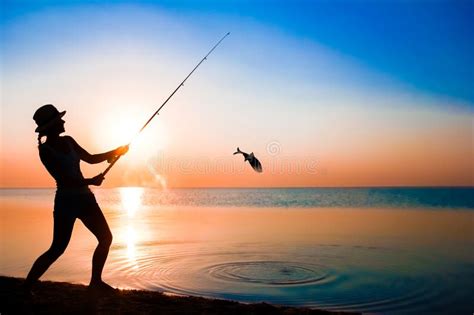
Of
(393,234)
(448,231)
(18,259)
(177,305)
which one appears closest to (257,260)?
(177,305)

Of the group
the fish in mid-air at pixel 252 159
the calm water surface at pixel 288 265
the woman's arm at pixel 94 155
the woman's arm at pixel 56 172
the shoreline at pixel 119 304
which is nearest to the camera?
the shoreline at pixel 119 304

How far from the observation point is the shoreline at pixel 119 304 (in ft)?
16.4

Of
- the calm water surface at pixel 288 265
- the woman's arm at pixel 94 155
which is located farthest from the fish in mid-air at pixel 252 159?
the woman's arm at pixel 94 155

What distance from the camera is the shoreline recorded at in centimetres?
501

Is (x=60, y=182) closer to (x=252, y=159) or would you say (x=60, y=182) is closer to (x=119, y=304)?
(x=119, y=304)

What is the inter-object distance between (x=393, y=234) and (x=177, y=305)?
13.0 metres

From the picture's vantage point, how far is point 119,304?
521cm

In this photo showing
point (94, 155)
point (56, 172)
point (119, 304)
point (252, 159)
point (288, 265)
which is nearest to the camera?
point (119, 304)

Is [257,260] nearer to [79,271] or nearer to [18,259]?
[79,271]

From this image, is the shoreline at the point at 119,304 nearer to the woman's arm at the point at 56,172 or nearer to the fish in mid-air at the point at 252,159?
the woman's arm at the point at 56,172

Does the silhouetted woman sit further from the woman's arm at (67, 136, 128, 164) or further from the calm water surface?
the calm water surface

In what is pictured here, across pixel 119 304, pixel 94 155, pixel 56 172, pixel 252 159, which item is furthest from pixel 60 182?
pixel 252 159

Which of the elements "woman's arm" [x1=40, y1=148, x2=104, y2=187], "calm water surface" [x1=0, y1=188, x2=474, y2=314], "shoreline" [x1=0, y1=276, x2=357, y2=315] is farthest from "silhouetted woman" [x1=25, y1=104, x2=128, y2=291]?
"calm water surface" [x1=0, y1=188, x2=474, y2=314]

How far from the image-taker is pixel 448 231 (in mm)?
17672
